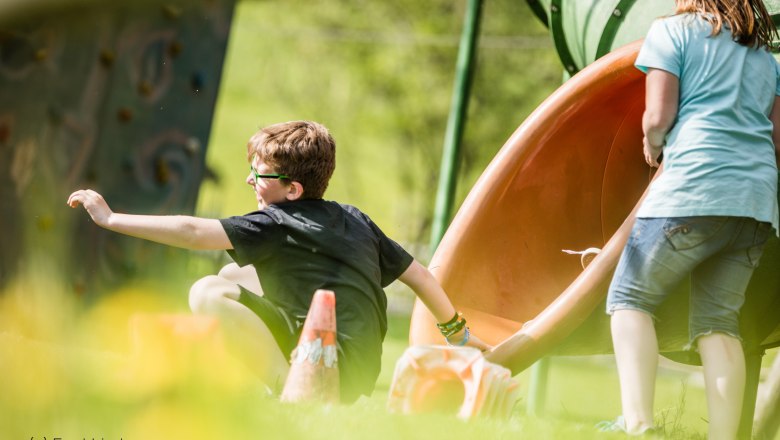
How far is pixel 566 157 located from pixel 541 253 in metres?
0.37

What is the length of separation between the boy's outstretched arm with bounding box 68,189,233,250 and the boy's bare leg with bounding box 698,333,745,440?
4.34ft

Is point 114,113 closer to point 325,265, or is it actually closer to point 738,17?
point 325,265

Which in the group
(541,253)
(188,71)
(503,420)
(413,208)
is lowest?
(413,208)

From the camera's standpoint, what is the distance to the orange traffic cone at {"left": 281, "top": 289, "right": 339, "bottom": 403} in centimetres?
268

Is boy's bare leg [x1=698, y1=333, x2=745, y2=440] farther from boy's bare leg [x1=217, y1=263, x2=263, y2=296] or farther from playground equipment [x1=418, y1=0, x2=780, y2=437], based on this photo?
boy's bare leg [x1=217, y1=263, x2=263, y2=296]

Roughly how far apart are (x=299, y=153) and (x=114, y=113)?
263 cm

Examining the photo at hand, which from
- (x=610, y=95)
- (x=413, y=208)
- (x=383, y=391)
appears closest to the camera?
(x=610, y=95)

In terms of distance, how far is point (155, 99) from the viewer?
5.59m

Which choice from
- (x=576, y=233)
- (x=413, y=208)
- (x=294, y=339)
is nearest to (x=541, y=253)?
(x=576, y=233)

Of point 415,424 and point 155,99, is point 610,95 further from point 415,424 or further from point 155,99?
point 155,99

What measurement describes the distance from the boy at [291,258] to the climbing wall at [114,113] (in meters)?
1.95

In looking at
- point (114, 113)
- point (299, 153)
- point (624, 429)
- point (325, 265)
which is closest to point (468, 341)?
point (325, 265)

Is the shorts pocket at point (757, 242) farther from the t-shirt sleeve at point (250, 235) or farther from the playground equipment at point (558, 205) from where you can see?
the t-shirt sleeve at point (250, 235)

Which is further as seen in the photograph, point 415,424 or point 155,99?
point 155,99
